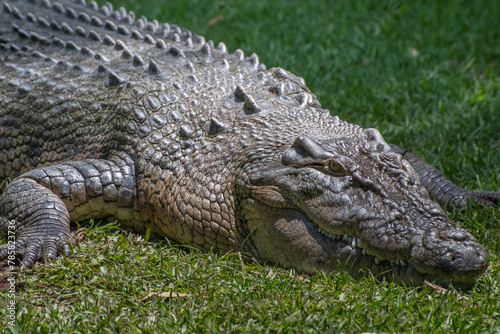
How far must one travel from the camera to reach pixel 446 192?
446 centimetres

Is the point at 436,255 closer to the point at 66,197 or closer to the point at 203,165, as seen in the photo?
the point at 203,165

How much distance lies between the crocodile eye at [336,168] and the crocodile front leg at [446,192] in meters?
1.45

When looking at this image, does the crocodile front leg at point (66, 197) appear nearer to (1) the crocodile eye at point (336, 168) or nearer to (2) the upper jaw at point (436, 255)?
(1) the crocodile eye at point (336, 168)

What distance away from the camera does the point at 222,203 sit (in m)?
3.69

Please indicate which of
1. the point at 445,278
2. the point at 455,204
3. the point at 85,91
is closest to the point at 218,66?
the point at 85,91

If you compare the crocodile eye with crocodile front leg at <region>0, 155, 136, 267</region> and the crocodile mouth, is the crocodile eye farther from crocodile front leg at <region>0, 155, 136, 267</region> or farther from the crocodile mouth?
crocodile front leg at <region>0, 155, 136, 267</region>

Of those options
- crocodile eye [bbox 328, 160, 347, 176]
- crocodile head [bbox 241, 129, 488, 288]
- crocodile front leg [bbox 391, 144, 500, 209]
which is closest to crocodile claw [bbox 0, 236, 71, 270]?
crocodile head [bbox 241, 129, 488, 288]

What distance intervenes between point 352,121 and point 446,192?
5.19 ft

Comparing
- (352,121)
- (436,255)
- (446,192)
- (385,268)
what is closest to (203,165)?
(385,268)

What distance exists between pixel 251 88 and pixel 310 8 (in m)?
4.63

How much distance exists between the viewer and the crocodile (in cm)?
314

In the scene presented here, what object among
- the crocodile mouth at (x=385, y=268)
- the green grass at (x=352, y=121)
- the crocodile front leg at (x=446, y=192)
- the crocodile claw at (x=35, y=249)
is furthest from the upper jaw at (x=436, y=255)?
the crocodile claw at (x=35, y=249)

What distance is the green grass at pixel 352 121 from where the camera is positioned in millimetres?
2941

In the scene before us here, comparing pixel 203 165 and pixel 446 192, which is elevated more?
pixel 446 192
